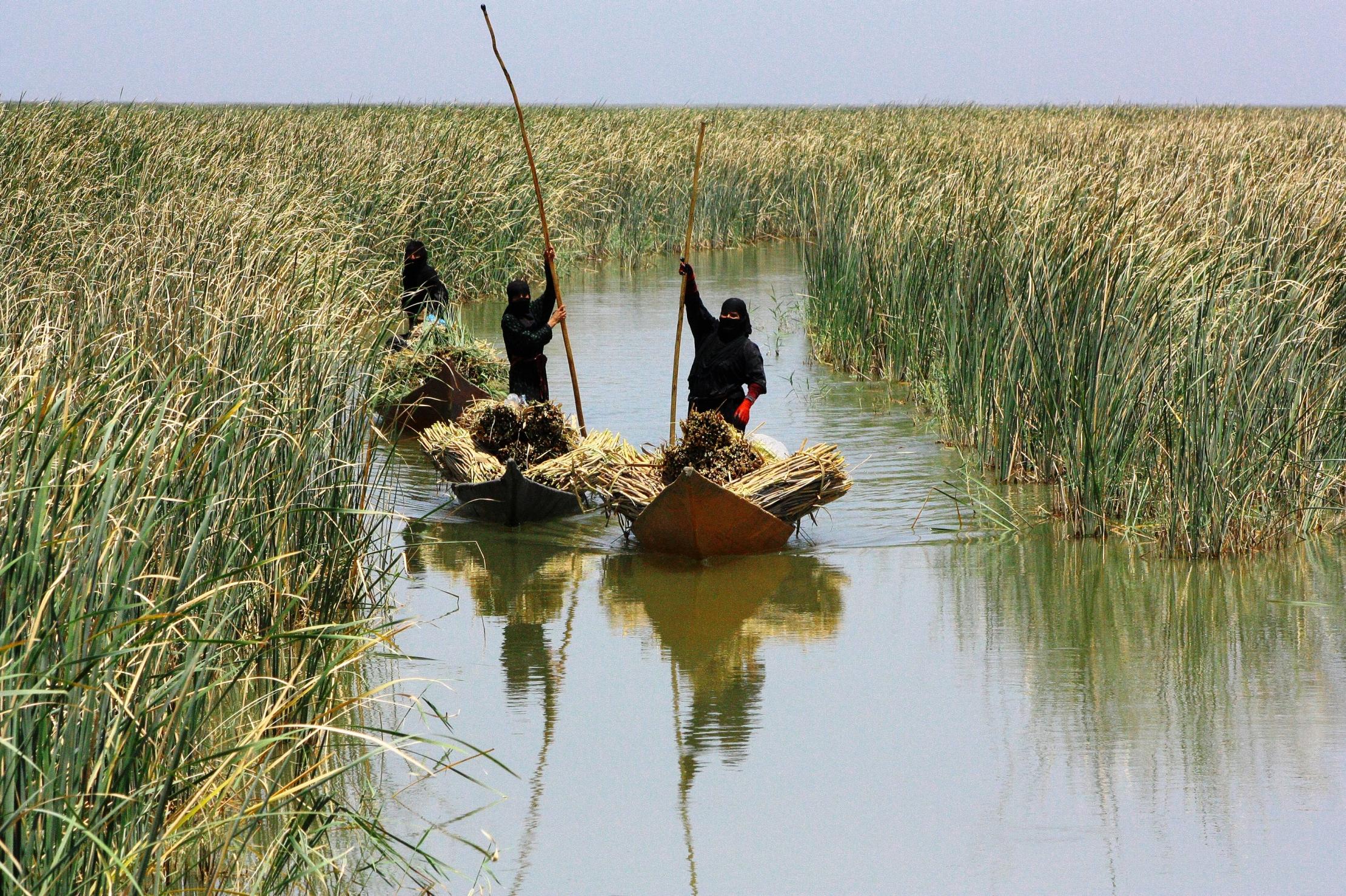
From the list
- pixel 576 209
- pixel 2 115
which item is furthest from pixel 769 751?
pixel 576 209

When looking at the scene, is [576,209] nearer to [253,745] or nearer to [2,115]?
[2,115]

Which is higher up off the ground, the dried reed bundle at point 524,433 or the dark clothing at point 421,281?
the dark clothing at point 421,281

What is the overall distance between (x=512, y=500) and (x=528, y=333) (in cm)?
159

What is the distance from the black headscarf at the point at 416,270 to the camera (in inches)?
538

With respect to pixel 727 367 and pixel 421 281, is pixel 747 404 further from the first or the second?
pixel 421 281

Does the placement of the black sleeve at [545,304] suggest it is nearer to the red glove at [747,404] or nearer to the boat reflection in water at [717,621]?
the red glove at [747,404]

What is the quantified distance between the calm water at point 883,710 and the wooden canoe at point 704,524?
12 cm

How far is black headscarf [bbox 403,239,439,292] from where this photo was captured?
13.7 metres

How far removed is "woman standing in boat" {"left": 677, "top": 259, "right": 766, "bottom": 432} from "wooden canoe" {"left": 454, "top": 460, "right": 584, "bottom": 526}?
3.61 ft

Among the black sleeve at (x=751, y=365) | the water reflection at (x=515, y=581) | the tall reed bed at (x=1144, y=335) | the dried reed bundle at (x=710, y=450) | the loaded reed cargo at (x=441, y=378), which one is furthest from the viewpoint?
the loaded reed cargo at (x=441, y=378)

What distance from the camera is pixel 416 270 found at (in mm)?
13852

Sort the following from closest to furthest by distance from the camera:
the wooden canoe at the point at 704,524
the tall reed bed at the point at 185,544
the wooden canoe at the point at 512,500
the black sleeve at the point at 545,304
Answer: the tall reed bed at the point at 185,544 → the wooden canoe at the point at 704,524 → the wooden canoe at the point at 512,500 → the black sleeve at the point at 545,304

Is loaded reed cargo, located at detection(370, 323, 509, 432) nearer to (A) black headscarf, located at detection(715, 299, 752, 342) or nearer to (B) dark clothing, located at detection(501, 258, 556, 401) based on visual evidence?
(B) dark clothing, located at detection(501, 258, 556, 401)

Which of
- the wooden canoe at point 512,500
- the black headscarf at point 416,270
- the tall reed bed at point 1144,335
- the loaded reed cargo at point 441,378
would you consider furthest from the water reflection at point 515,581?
the black headscarf at point 416,270
